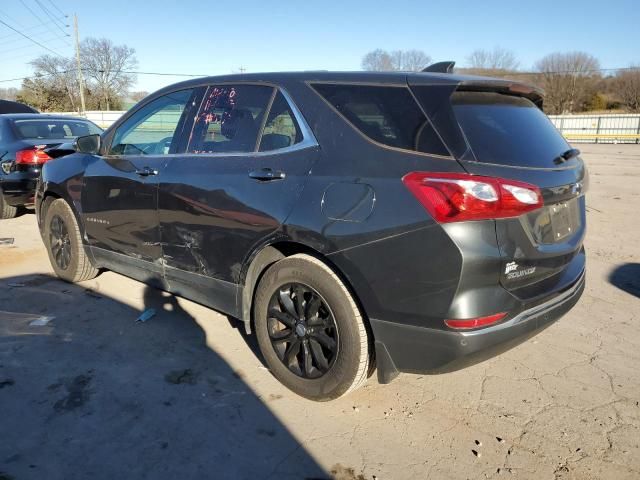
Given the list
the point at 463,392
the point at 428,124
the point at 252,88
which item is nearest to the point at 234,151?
the point at 252,88

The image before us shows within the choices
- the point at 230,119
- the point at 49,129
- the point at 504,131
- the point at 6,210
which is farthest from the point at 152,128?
the point at 6,210

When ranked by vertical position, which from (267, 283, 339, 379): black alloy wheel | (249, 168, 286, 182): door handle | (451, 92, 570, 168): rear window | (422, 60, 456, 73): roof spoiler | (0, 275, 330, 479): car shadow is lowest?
(0, 275, 330, 479): car shadow

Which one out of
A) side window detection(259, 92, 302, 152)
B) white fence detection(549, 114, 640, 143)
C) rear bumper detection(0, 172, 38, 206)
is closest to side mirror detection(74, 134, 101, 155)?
side window detection(259, 92, 302, 152)

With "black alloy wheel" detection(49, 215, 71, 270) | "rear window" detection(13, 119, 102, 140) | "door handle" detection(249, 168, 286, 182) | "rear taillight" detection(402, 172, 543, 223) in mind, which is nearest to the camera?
"rear taillight" detection(402, 172, 543, 223)

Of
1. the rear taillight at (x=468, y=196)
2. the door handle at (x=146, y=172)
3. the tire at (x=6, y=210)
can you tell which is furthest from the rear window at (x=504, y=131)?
the tire at (x=6, y=210)

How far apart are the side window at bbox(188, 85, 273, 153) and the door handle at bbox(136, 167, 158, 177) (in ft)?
1.21

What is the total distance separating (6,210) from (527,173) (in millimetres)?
8198

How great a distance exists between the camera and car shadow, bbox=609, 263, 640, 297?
→ 471 cm

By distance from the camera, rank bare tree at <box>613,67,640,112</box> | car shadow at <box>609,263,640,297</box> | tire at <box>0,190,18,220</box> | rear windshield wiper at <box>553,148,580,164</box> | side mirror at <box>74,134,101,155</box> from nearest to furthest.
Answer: rear windshield wiper at <box>553,148,580,164</box>, side mirror at <box>74,134,101,155</box>, car shadow at <box>609,263,640,297</box>, tire at <box>0,190,18,220</box>, bare tree at <box>613,67,640,112</box>

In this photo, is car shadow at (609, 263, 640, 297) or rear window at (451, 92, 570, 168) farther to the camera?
car shadow at (609, 263, 640, 297)

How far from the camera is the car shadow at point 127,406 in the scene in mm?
2428

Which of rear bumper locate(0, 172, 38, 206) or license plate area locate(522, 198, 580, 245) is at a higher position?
license plate area locate(522, 198, 580, 245)

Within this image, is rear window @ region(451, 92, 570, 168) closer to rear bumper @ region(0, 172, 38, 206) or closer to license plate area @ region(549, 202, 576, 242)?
license plate area @ region(549, 202, 576, 242)

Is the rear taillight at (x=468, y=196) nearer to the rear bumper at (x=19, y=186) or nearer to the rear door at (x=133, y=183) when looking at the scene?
the rear door at (x=133, y=183)
